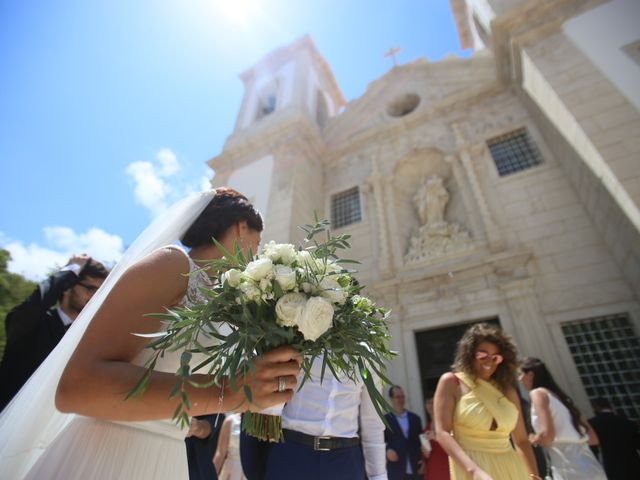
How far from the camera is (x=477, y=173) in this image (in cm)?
915

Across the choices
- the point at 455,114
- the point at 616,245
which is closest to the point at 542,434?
the point at 616,245

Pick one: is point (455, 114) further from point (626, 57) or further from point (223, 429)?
point (223, 429)

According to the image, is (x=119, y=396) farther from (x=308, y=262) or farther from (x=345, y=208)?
(x=345, y=208)

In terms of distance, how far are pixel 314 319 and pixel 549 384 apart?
4.13 m

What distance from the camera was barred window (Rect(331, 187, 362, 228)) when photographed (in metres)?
10.8

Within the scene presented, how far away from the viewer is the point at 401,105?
13.0m

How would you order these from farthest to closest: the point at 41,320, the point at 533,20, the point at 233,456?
the point at 533,20 < the point at 233,456 < the point at 41,320

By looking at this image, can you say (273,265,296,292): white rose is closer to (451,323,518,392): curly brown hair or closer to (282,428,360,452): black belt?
(282,428,360,452): black belt

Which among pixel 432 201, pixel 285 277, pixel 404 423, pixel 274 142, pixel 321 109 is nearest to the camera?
pixel 285 277

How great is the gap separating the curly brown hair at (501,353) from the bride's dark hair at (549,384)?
1211 mm

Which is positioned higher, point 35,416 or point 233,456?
point 35,416

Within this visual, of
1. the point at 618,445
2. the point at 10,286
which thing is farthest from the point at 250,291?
the point at 10,286

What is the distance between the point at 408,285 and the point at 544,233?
10.4 feet

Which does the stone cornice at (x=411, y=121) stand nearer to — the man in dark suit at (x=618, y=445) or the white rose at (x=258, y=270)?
the man in dark suit at (x=618, y=445)
